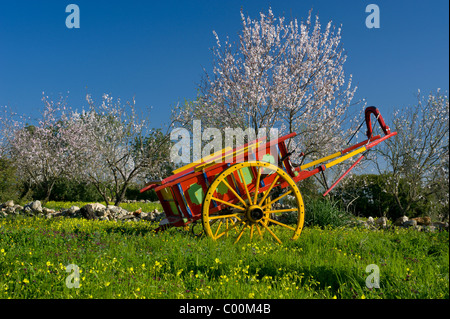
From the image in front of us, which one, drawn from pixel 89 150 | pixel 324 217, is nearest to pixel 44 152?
pixel 89 150

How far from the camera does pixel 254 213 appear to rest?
5.52 m

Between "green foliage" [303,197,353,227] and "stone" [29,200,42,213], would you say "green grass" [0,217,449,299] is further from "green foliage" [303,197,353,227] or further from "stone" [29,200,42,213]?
"stone" [29,200,42,213]

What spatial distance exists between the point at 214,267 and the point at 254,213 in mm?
1558

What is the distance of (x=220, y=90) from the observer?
34.1ft

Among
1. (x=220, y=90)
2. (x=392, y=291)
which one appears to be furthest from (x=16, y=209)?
(x=392, y=291)

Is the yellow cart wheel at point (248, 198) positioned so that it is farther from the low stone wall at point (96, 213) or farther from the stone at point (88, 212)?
the stone at point (88, 212)

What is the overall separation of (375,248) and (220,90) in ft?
20.3

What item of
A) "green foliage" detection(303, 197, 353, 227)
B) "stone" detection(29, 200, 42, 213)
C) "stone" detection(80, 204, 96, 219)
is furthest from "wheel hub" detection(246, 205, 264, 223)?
"stone" detection(29, 200, 42, 213)

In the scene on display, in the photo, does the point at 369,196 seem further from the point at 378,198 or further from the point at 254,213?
the point at 254,213

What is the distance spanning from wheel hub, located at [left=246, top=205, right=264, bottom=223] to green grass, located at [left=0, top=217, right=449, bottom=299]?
1.18 ft

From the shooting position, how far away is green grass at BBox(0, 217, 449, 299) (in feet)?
11.6
